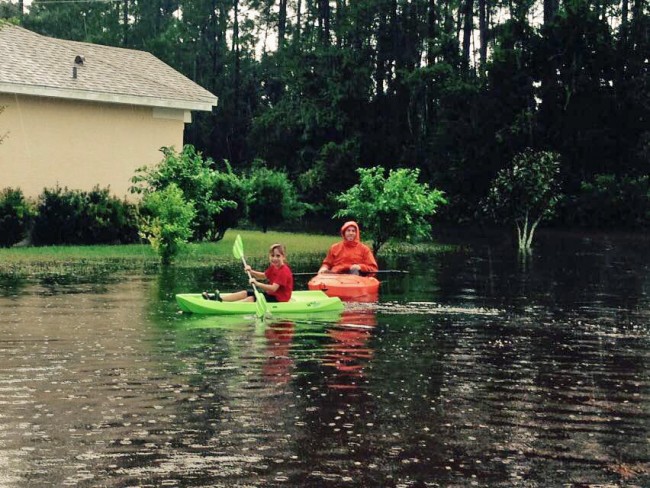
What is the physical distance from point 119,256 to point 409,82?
108 feet

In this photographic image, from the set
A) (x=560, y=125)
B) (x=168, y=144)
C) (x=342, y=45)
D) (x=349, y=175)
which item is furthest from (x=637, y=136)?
(x=168, y=144)

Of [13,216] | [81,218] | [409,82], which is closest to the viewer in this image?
[13,216]

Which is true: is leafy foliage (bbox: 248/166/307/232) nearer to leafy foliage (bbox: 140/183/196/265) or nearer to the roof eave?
the roof eave

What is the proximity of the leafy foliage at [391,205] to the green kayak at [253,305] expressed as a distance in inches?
563

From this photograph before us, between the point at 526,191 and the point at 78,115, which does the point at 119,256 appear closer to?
the point at 78,115

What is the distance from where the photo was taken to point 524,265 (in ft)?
110

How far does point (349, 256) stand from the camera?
25.5 metres

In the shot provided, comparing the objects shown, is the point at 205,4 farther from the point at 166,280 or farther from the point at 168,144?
the point at 166,280

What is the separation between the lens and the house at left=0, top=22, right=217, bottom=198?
118ft

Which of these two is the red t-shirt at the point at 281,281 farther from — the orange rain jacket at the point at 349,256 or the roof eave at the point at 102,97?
the roof eave at the point at 102,97

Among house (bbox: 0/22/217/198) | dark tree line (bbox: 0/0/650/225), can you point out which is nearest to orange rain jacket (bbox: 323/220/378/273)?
house (bbox: 0/22/217/198)

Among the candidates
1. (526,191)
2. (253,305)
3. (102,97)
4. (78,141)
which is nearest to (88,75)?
(102,97)

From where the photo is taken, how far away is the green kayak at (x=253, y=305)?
19.8 metres

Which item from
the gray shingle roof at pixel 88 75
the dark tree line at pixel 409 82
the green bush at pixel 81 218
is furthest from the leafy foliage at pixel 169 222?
the dark tree line at pixel 409 82
